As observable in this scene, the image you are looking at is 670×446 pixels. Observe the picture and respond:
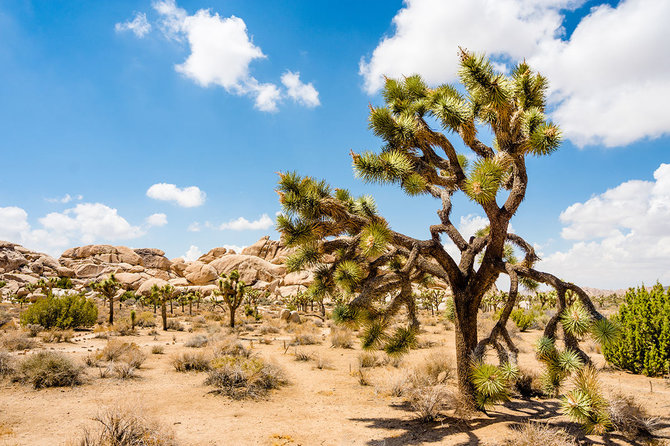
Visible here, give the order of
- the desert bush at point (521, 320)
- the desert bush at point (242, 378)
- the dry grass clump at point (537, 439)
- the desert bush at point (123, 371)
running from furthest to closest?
A: the desert bush at point (521, 320), the desert bush at point (123, 371), the desert bush at point (242, 378), the dry grass clump at point (537, 439)

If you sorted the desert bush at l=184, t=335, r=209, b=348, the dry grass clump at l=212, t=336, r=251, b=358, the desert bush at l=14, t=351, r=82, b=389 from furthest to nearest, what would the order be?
the desert bush at l=184, t=335, r=209, b=348, the dry grass clump at l=212, t=336, r=251, b=358, the desert bush at l=14, t=351, r=82, b=389

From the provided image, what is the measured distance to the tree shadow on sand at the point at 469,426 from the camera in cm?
A: 566

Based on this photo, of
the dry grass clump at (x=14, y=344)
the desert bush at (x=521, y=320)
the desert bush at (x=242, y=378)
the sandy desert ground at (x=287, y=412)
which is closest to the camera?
the sandy desert ground at (x=287, y=412)

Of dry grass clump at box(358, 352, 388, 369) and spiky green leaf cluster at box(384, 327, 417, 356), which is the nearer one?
spiky green leaf cluster at box(384, 327, 417, 356)

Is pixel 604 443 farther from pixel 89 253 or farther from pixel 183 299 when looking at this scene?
pixel 89 253

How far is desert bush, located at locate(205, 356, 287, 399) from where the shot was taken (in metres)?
8.80

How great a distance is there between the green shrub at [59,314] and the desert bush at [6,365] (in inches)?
472

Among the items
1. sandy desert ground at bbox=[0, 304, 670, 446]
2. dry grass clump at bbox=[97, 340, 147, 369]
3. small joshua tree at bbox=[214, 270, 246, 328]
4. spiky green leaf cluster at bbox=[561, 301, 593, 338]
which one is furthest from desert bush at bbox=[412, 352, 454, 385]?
small joshua tree at bbox=[214, 270, 246, 328]

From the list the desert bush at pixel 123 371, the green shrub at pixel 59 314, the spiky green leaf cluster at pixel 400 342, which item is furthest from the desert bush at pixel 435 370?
the green shrub at pixel 59 314

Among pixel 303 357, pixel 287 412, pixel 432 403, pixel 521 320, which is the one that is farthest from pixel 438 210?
pixel 521 320

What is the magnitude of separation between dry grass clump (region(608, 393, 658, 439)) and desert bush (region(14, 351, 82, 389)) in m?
11.6

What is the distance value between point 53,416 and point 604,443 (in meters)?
9.66

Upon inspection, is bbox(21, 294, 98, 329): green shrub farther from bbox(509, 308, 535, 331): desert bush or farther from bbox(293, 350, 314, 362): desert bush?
bbox(509, 308, 535, 331): desert bush

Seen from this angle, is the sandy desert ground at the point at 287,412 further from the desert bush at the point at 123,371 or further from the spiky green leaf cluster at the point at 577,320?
the spiky green leaf cluster at the point at 577,320
